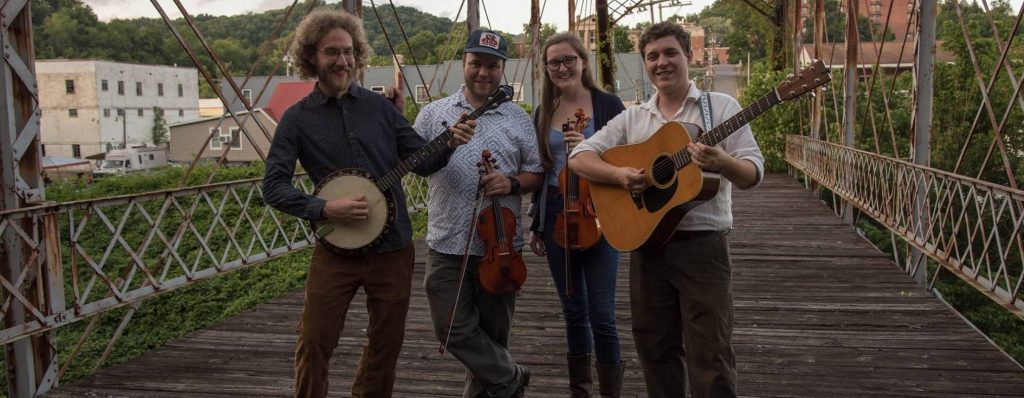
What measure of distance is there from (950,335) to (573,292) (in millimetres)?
2646

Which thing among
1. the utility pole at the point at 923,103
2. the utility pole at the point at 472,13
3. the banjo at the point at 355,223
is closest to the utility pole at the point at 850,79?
the utility pole at the point at 923,103

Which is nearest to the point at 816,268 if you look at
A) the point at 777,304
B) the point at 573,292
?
the point at 777,304

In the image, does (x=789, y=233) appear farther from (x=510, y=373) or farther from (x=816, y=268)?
(x=510, y=373)

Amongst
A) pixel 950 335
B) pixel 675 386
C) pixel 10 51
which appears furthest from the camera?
pixel 950 335

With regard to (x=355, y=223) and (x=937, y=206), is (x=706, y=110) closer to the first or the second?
(x=355, y=223)

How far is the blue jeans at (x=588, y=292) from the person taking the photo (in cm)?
351

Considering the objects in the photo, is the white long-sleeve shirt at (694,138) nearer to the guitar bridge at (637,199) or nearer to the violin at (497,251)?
the guitar bridge at (637,199)

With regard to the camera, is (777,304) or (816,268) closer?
(777,304)

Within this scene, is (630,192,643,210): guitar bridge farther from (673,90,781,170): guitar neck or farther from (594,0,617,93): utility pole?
(594,0,617,93): utility pole

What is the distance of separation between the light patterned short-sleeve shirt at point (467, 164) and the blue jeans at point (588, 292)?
7.6 inches

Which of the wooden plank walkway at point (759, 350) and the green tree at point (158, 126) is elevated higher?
the green tree at point (158, 126)

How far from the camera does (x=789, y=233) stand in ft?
30.9

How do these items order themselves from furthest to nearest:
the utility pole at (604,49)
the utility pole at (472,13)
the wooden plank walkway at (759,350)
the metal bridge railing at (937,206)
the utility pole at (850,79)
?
the utility pole at (604,49) → the utility pole at (850,79) → the utility pole at (472,13) → the metal bridge railing at (937,206) → the wooden plank walkway at (759,350)

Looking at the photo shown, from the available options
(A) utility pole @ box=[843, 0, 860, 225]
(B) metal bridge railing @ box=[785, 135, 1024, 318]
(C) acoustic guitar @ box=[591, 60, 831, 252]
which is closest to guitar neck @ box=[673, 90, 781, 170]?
(C) acoustic guitar @ box=[591, 60, 831, 252]
